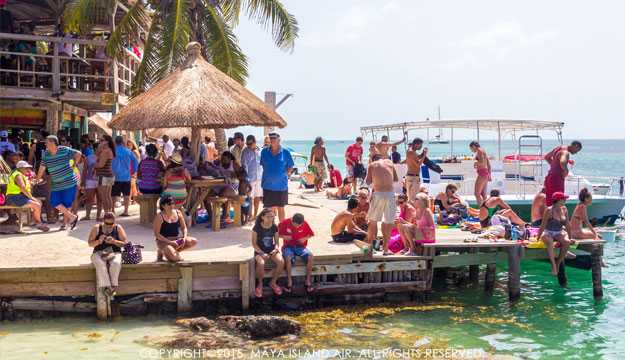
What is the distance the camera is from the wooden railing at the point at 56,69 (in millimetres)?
15969

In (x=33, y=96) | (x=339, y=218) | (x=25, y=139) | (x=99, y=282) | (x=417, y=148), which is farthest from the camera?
(x=25, y=139)

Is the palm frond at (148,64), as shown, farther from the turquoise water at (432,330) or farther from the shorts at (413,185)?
the turquoise water at (432,330)

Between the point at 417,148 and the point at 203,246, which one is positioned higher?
the point at 417,148

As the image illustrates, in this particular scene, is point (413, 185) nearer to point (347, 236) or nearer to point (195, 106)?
point (347, 236)

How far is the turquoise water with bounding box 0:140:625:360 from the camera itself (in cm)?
802

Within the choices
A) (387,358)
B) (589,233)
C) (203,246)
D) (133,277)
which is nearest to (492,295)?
(589,233)

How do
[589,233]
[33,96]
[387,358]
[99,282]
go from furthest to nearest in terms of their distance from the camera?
[33,96] → [589,233] → [99,282] → [387,358]

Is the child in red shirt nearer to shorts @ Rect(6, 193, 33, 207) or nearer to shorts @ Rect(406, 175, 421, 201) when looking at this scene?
shorts @ Rect(6, 193, 33, 207)

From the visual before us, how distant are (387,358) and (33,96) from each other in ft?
41.4

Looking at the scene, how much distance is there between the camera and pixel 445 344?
8594 mm

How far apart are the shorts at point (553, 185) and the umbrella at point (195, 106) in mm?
5099

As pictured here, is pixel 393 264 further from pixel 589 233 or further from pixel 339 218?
pixel 589 233

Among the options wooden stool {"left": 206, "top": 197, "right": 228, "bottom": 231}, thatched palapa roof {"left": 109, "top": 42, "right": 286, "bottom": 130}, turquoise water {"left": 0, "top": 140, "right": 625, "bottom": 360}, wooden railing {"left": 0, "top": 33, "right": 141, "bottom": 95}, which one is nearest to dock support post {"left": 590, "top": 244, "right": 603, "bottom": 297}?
turquoise water {"left": 0, "top": 140, "right": 625, "bottom": 360}

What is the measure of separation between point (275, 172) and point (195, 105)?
1.84m
